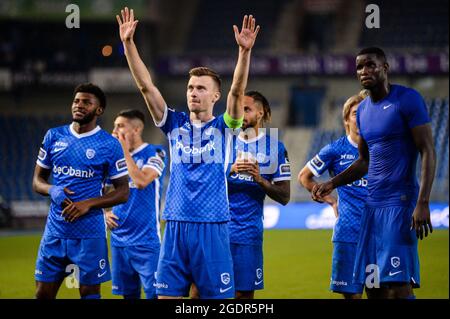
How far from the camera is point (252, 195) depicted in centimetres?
760

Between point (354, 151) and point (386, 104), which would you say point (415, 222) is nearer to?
point (386, 104)

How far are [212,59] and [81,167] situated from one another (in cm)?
2044

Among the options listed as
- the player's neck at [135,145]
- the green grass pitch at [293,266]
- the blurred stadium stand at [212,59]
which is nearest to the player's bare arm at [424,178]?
the player's neck at [135,145]

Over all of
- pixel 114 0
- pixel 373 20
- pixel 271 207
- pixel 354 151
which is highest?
pixel 114 0

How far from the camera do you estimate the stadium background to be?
86.1 ft

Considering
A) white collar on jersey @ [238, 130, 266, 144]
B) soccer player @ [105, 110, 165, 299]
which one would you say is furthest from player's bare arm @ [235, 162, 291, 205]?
soccer player @ [105, 110, 165, 299]

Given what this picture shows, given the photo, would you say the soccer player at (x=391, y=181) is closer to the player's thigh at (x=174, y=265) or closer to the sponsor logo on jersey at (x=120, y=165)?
the player's thigh at (x=174, y=265)

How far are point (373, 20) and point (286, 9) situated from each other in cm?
2344

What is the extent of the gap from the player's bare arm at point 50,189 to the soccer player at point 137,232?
1.14 meters

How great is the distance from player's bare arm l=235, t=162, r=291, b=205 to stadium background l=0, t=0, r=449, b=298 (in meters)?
15.2

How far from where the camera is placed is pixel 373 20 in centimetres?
749

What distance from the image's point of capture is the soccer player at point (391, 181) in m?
5.89

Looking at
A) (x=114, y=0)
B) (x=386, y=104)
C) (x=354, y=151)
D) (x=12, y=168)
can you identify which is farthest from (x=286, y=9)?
(x=386, y=104)

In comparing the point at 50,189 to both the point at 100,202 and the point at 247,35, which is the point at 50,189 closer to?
the point at 100,202
